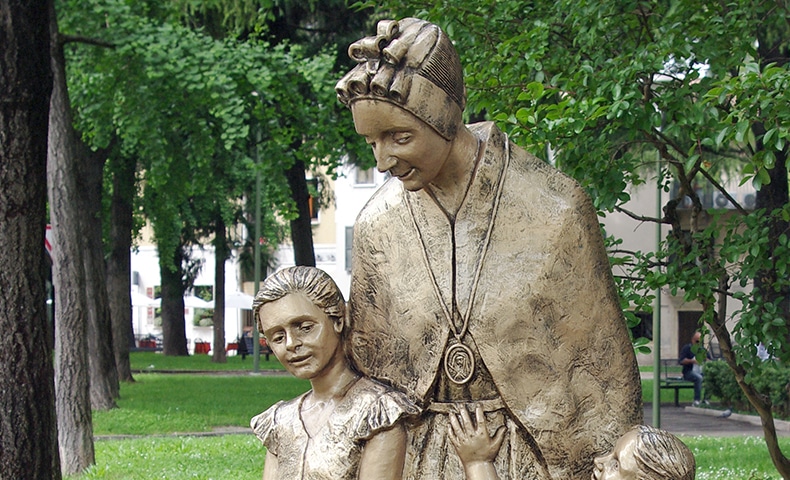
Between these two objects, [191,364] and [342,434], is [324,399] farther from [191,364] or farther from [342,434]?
[191,364]

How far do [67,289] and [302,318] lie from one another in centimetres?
913

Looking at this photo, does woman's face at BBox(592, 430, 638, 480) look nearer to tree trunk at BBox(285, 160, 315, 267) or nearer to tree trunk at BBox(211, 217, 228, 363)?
tree trunk at BBox(285, 160, 315, 267)

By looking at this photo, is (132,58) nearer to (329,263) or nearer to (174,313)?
(174,313)

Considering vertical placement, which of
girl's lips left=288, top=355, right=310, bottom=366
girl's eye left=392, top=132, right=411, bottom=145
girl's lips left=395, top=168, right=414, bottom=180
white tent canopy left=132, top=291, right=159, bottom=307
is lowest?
white tent canopy left=132, top=291, right=159, bottom=307

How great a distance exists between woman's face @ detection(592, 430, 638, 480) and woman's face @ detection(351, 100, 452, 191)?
0.77m

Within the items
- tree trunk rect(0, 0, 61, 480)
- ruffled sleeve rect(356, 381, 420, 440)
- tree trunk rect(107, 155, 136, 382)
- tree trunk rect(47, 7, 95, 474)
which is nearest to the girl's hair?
ruffled sleeve rect(356, 381, 420, 440)

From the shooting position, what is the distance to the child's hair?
8.76 ft

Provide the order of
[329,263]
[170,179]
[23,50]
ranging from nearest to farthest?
[23,50] → [170,179] → [329,263]

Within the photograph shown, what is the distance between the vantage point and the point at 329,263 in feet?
156

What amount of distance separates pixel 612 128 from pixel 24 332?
14.3ft

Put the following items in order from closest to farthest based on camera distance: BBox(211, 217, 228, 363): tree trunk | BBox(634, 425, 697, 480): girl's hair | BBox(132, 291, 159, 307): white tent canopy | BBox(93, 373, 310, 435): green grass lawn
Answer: BBox(634, 425, 697, 480): girl's hair → BBox(93, 373, 310, 435): green grass lawn → BBox(211, 217, 228, 363): tree trunk → BBox(132, 291, 159, 307): white tent canopy

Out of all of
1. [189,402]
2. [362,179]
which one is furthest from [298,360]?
[362,179]

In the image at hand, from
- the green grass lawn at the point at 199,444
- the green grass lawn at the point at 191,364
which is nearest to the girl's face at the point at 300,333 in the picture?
the green grass lawn at the point at 199,444

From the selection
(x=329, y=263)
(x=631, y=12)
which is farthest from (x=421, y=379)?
(x=329, y=263)
